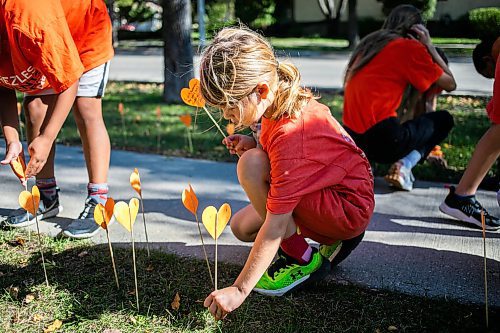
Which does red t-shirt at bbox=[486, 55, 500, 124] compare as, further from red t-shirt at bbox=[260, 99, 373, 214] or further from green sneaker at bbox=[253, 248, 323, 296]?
green sneaker at bbox=[253, 248, 323, 296]

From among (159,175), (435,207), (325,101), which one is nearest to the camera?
(435,207)

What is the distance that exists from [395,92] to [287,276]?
1833 mm

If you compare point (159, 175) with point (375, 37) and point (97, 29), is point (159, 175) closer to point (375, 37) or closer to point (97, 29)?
point (97, 29)

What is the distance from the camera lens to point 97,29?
2875 mm

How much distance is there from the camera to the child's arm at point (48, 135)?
247 cm

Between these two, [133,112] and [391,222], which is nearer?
[391,222]

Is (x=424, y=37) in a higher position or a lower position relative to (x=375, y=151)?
higher

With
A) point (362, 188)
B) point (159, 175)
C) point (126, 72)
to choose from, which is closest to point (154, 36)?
point (126, 72)

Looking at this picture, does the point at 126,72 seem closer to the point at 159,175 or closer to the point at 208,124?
the point at 208,124

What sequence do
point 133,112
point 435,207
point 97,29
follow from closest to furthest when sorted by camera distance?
point 97,29
point 435,207
point 133,112

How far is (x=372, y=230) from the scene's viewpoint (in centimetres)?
302

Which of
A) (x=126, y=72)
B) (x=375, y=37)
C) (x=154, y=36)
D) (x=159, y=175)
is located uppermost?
(x=375, y=37)

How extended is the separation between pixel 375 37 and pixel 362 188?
1847 millimetres

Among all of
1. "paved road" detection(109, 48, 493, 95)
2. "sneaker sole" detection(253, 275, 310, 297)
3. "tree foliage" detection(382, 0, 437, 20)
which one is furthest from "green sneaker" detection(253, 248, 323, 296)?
"tree foliage" detection(382, 0, 437, 20)
